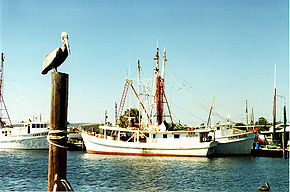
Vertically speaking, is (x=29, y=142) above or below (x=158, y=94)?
below

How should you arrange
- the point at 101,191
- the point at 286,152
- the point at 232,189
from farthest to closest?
the point at 286,152 → the point at 232,189 → the point at 101,191

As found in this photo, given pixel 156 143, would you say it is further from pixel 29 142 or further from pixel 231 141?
pixel 29 142

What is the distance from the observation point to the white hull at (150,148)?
42938 mm

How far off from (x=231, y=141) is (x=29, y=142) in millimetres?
33387

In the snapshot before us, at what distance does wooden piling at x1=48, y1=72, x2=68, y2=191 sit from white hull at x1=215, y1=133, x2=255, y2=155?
139ft

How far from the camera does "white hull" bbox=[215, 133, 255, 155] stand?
1797 inches

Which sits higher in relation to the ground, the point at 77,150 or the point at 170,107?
the point at 170,107

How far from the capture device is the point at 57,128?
6434 mm

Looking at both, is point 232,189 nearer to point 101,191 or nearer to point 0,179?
point 101,191

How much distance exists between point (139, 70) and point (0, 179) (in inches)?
1373

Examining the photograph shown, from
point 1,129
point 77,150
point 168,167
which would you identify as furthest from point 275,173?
point 1,129

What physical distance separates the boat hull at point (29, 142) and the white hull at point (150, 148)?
12.1 meters

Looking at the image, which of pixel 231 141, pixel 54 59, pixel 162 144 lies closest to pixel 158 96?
pixel 162 144

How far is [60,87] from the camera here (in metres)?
6.46
